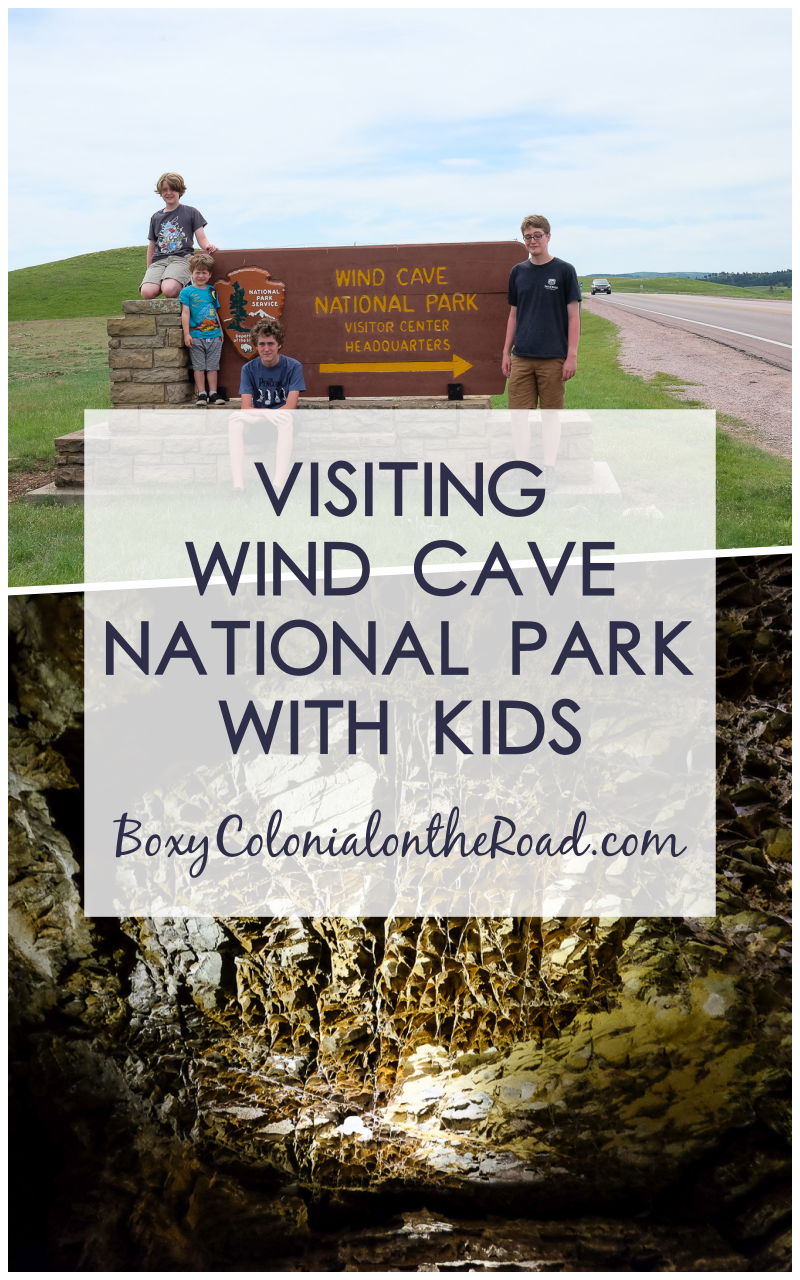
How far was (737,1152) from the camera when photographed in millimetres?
4535

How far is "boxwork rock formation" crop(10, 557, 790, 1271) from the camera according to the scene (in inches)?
177

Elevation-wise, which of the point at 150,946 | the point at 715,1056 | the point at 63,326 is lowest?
the point at 715,1056

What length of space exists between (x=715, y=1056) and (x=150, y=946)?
8.35 ft

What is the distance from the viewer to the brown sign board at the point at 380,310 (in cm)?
752

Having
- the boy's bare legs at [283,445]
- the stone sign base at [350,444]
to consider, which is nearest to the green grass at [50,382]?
the stone sign base at [350,444]

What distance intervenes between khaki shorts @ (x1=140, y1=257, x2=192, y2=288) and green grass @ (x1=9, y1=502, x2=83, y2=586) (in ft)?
6.13

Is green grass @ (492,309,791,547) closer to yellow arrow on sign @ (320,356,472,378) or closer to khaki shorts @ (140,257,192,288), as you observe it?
yellow arrow on sign @ (320,356,472,378)

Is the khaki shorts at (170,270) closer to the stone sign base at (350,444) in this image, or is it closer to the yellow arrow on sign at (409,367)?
the stone sign base at (350,444)

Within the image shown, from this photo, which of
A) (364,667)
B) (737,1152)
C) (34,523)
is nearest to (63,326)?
(34,523)

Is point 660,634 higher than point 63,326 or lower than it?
lower

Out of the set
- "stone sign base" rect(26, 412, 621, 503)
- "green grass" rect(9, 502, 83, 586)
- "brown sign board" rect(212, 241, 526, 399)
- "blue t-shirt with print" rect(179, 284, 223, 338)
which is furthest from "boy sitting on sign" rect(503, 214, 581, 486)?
"green grass" rect(9, 502, 83, 586)

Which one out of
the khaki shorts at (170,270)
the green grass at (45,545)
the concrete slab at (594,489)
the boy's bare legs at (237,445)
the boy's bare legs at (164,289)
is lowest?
the green grass at (45,545)

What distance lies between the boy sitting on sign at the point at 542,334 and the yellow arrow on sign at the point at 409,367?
0.64 m

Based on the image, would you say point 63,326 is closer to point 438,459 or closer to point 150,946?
point 438,459
